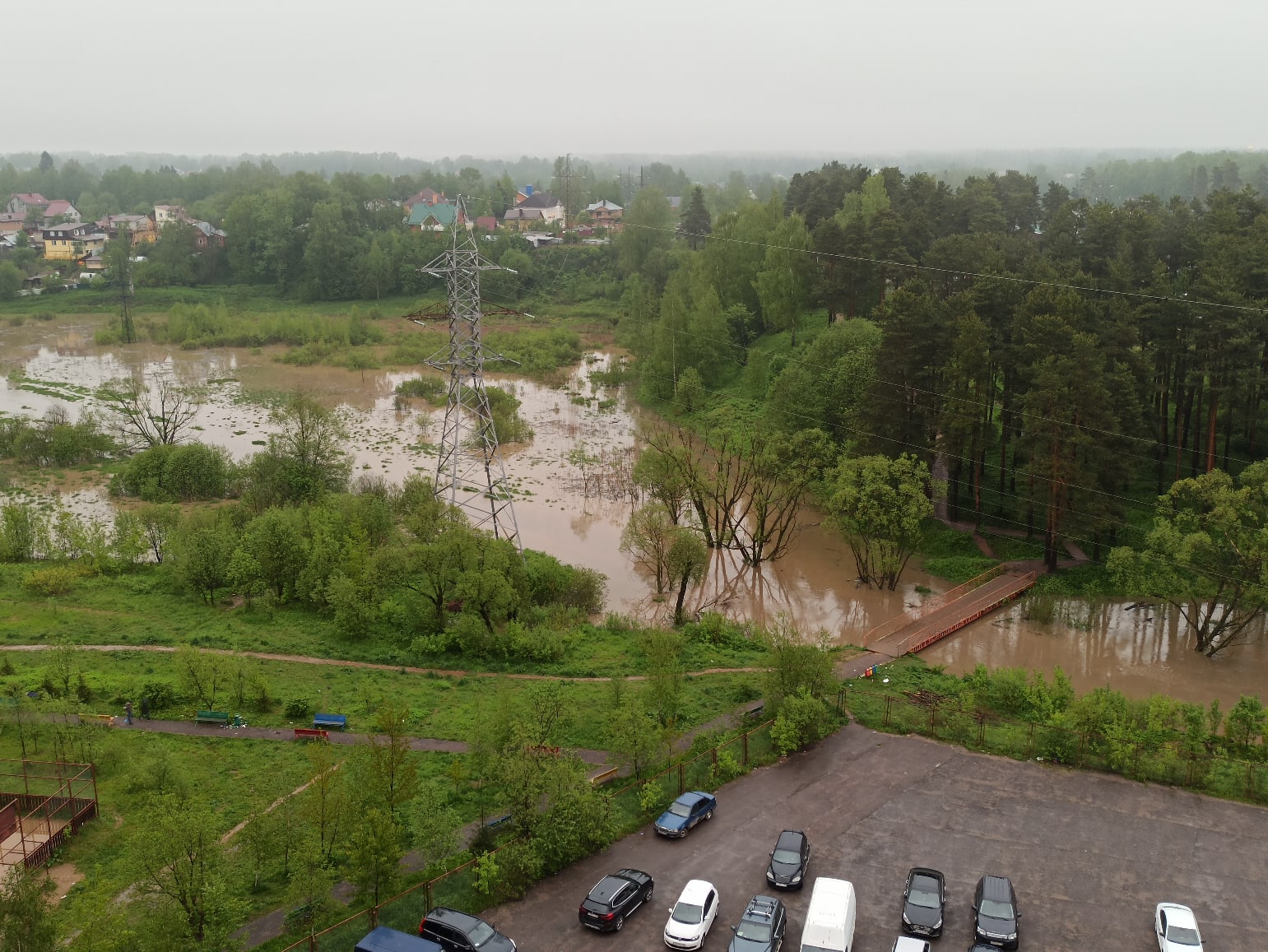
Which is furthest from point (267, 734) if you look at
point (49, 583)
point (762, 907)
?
point (49, 583)

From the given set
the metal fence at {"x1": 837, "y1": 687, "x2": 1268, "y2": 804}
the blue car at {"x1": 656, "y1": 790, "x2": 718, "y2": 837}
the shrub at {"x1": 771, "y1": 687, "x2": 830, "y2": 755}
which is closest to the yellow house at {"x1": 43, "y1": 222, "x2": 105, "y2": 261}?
the shrub at {"x1": 771, "y1": 687, "x2": 830, "y2": 755}

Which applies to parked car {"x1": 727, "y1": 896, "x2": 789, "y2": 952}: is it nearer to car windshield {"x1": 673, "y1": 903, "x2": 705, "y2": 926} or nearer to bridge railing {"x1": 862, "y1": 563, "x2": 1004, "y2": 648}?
car windshield {"x1": 673, "y1": 903, "x2": 705, "y2": 926}

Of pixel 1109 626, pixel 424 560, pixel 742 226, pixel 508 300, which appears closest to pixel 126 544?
pixel 424 560

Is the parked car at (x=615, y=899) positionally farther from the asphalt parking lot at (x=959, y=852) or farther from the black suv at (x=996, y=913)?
the black suv at (x=996, y=913)

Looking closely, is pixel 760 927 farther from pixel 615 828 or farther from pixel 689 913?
pixel 615 828

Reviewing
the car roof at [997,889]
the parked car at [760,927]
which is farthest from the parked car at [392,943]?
the car roof at [997,889]

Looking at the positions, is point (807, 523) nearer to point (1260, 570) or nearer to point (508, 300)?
point (1260, 570)
